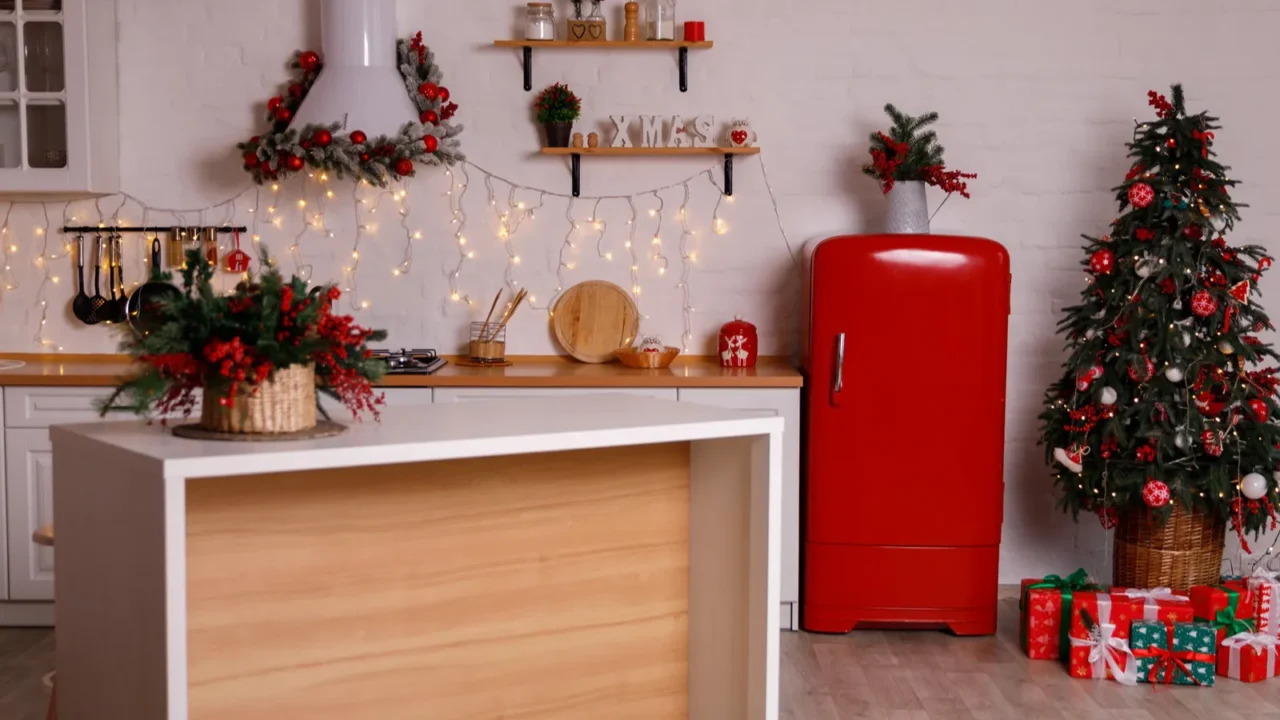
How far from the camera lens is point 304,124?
4.30 m

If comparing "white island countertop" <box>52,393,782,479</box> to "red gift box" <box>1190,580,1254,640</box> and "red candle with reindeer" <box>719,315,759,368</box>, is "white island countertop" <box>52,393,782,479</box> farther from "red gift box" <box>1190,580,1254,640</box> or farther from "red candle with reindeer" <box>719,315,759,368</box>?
"red gift box" <box>1190,580,1254,640</box>

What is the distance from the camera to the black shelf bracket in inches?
182

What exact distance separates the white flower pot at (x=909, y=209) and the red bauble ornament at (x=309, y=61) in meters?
2.07

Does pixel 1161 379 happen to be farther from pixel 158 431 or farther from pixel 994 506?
pixel 158 431

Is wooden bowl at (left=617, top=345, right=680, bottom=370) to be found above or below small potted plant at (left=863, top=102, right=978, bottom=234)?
below

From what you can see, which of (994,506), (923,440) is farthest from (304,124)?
(994,506)

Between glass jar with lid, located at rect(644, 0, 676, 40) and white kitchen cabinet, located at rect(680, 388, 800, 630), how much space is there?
1.31 meters

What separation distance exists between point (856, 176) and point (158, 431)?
3080 millimetres

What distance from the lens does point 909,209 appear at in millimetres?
4355

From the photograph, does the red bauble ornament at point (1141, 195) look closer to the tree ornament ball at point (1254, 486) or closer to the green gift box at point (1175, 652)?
the tree ornament ball at point (1254, 486)

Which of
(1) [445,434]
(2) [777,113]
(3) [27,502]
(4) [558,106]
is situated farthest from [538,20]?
(1) [445,434]

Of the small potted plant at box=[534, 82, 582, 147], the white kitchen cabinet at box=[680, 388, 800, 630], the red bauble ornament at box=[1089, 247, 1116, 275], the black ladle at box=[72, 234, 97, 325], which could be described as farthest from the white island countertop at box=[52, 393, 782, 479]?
the black ladle at box=[72, 234, 97, 325]

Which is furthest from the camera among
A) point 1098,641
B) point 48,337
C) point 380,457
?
point 48,337

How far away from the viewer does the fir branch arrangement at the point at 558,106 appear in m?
4.54
